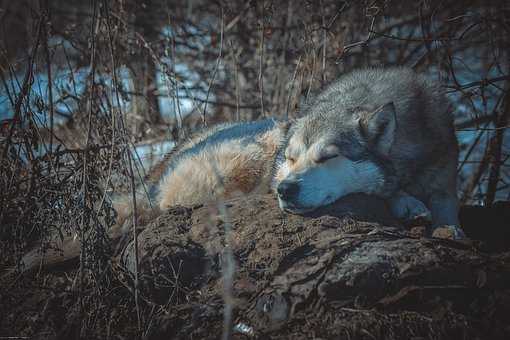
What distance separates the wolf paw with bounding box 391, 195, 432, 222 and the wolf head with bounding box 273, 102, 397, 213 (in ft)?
0.50

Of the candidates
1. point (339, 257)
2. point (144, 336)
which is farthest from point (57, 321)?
point (339, 257)

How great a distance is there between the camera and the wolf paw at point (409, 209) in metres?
3.12

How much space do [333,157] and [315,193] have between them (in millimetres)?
307

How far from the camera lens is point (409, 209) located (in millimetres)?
3154

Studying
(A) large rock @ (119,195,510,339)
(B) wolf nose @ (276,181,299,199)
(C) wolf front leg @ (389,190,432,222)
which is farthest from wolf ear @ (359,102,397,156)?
(B) wolf nose @ (276,181,299,199)

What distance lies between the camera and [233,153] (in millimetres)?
3672

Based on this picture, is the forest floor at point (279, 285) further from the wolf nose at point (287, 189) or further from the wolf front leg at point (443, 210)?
the wolf front leg at point (443, 210)

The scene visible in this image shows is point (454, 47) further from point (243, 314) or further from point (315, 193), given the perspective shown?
point (243, 314)

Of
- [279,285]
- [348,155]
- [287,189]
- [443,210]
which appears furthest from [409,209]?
[279,285]

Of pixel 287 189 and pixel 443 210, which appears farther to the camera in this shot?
pixel 443 210

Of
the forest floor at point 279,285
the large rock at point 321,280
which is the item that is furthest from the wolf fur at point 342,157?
the large rock at point 321,280

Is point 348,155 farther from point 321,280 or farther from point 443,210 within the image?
point 321,280

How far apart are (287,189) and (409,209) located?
97cm

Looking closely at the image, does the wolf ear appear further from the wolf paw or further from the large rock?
the large rock
